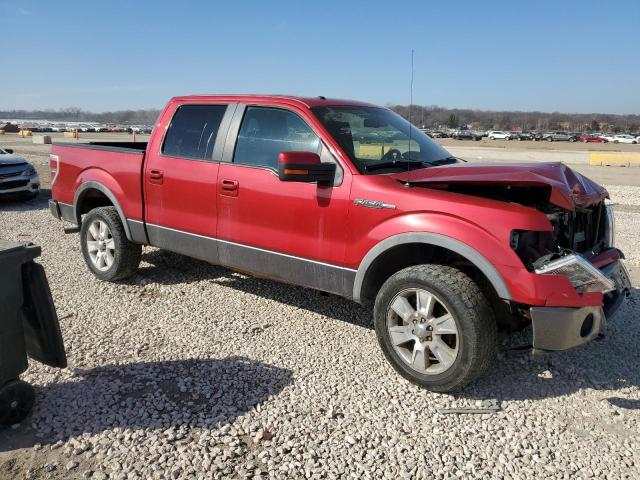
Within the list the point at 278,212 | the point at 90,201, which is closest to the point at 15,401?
the point at 278,212

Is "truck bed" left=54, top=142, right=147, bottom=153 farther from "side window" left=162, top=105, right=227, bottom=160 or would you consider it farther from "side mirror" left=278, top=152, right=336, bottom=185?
"side mirror" left=278, top=152, right=336, bottom=185

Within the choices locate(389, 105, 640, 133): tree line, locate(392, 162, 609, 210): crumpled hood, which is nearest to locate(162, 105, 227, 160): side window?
locate(392, 162, 609, 210): crumpled hood

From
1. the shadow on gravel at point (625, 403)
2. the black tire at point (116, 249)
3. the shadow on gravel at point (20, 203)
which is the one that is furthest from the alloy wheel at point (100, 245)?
the shadow on gravel at point (20, 203)

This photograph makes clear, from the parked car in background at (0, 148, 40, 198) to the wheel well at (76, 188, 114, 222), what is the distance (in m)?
6.09

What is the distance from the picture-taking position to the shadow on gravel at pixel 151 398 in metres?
3.18

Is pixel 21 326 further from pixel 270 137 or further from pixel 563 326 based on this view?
pixel 563 326

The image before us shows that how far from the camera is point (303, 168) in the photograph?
152 inches

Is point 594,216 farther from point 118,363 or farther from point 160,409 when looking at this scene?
point 118,363

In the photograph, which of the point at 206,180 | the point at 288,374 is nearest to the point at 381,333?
the point at 288,374

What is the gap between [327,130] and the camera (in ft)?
13.9

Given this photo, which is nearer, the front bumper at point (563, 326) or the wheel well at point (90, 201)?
the front bumper at point (563, 326)

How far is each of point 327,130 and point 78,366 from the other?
2.56 m

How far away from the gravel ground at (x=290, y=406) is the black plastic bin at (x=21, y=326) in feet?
0.57

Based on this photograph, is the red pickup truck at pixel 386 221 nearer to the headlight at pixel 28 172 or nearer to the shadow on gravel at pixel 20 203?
the shadow on gravel at pixel 20 203
